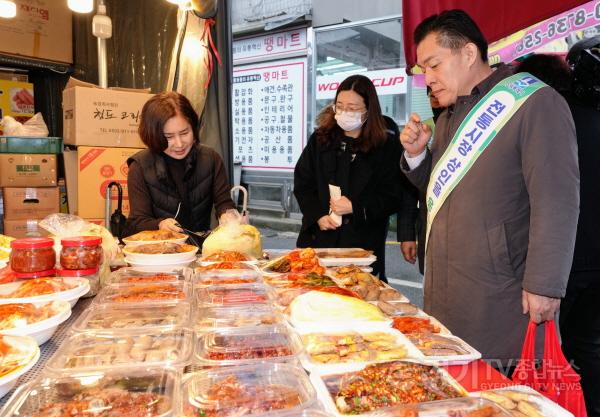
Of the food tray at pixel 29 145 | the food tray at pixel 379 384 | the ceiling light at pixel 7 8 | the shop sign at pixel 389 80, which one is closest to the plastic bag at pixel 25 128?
the food tray at pixel 29 145

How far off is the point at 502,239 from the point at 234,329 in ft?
3.72

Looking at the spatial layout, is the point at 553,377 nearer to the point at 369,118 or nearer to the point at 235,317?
the point at 235,317

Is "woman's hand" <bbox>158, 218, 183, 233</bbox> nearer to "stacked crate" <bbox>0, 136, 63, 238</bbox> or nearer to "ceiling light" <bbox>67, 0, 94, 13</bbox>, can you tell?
"ceiling light" <bbox>67, 0, 94, 13</bbox>

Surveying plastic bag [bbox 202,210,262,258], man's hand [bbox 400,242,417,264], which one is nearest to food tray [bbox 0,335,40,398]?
plastic bag [bbox 202,210,262,258]

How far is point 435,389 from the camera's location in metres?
1.13

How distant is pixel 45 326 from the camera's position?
1.29 m

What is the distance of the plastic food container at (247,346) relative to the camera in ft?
4.01

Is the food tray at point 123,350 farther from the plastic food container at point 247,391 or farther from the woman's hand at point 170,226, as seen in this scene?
the woman's hand at point 170,226

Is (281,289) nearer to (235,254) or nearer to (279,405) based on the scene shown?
(235,254)

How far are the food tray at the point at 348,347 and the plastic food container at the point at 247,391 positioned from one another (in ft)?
0.35

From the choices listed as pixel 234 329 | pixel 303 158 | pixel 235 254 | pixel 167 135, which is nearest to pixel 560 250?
pixel 234 329

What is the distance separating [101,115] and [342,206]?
2.52m

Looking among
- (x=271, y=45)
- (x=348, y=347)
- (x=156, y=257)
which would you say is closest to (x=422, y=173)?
(x=348, y=347)

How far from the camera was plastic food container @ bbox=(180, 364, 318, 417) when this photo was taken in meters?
1.02
